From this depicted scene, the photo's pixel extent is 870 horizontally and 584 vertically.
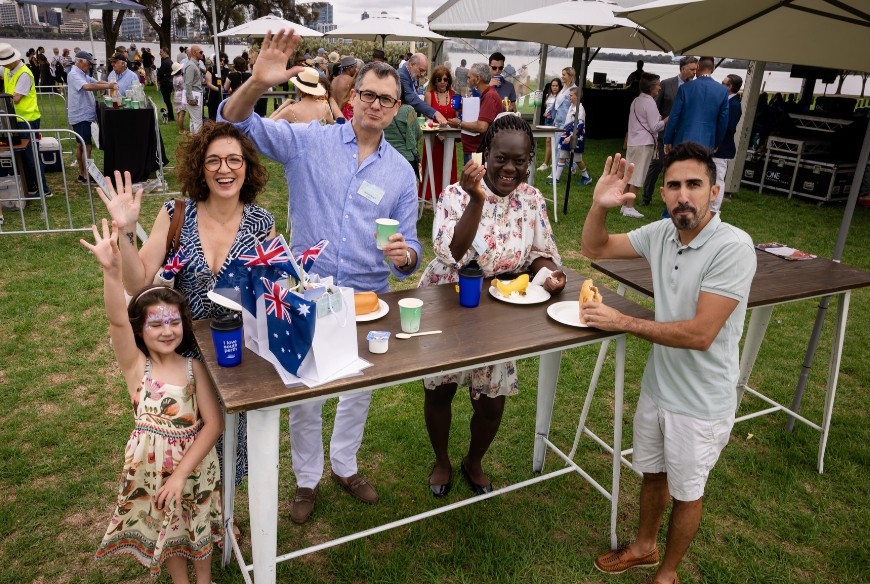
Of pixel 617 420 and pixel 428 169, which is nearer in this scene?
pixel 617 420

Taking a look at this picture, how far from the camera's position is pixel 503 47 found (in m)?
16.0

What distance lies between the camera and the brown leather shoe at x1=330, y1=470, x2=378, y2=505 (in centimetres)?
301

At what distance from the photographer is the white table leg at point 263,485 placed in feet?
6.13

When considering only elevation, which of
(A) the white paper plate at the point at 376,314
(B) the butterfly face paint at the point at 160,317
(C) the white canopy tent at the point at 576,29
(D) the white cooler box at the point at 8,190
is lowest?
(D) the white cooler box at the point at 8,190

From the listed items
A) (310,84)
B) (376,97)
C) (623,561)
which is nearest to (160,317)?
(376,97)

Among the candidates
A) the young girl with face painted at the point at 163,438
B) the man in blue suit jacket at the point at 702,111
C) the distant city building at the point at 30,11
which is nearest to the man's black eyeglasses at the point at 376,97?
the young girl with face painted at the point at 163,438

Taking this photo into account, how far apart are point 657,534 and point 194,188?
8.40 ft

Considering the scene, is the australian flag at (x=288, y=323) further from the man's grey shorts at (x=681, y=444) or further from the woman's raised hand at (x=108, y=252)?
the man's grey shorts at (x=681, y=444)

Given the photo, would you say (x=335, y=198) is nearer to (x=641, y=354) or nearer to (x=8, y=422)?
(x=8, y=422)

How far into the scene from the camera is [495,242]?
2.68m

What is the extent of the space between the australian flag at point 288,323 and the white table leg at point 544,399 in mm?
1531

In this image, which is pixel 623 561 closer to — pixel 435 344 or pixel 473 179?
pixel 435 344

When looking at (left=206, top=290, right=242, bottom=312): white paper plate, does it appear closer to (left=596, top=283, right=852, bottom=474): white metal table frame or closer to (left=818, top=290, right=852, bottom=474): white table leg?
(left=596, top=283, right=852, bottom=474): white metal table frame

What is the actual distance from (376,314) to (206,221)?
0.76 metres
